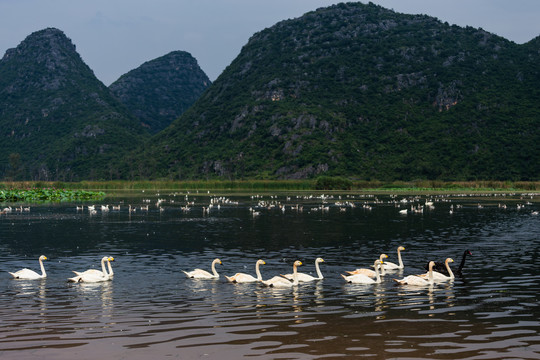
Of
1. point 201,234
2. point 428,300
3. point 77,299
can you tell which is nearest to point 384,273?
point 428,300

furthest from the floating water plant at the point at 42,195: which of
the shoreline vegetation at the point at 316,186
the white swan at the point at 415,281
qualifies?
the white swan at the point at 415,281

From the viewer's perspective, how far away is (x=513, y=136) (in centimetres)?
17500

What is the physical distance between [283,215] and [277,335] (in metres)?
45.3

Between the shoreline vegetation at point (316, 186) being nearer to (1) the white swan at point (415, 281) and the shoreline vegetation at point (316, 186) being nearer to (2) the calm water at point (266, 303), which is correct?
(2) the calm water at point (266, 303)

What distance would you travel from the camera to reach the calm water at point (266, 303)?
13875mm

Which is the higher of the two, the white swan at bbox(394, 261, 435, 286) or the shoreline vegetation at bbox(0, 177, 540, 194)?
the shoreline vegetation at bbox(0, 177, 540, 194)

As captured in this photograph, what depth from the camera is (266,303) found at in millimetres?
19047

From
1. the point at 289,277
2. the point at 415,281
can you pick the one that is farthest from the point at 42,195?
the point at 415,281

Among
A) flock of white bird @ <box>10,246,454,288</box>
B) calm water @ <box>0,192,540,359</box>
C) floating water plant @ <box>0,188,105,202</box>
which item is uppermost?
floating water plant @ <box>0,188,105,202</box>

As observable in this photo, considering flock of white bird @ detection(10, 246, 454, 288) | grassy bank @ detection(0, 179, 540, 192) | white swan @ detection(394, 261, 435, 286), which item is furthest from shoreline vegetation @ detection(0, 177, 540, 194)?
white swan @ detection(394, 261, 435, 286)

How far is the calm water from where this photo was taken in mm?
13875

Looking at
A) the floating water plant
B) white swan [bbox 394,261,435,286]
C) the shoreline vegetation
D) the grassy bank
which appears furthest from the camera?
the grassy bank

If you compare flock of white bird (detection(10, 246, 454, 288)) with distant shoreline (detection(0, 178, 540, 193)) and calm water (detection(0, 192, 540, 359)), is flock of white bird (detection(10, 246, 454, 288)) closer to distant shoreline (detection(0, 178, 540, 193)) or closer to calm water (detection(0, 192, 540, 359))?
calm water (detection(0, 192, 540, 359))

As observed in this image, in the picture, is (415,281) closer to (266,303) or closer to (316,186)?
(266,303)
